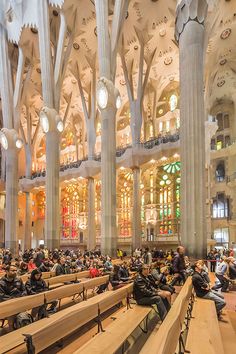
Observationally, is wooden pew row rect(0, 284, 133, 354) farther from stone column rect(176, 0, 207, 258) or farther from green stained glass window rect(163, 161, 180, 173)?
green stained glass window rect(163, 161, 180, 173)

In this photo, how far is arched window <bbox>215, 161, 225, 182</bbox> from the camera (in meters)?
32.7

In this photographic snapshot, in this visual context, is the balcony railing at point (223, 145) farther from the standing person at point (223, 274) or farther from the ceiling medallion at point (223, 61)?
the standing person at point (223, 274)

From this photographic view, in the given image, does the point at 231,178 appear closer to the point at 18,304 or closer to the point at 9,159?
the point at 9,159

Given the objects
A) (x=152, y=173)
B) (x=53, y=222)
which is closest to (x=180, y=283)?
(x=53, y=222)

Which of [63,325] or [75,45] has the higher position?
[75,45]

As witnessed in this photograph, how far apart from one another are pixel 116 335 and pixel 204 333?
40.9 inches

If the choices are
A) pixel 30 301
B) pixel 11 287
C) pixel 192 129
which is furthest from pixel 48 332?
pixel 192 129

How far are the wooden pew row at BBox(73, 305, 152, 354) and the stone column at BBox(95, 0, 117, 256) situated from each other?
11830mm

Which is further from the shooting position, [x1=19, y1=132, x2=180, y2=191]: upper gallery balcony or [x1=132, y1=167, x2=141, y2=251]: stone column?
[x1=132, y1=167, x2=141, y2=251]: stone column

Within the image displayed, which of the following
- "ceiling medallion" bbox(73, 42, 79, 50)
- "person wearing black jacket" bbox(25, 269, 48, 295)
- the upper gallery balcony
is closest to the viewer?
"person wearing black jacket" bbox(25, 269, 48, 295)

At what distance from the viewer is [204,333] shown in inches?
154

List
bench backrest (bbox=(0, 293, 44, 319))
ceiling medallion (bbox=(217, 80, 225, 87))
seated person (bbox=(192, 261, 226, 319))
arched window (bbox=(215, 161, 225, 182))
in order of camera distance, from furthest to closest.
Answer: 1. arched window (bbox=(215, 161, 225, 182))
2. ceiling medallion (bbox=(217, 80, 225, 87))
3. seated person (bbox=(192, 261, 226, 319))
4. bench backrest (bbox=(0, 293, 44, 319))

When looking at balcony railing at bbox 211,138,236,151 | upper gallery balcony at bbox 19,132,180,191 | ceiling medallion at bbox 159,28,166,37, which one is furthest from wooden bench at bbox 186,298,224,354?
balcony railing at bbox 211,138,236,151

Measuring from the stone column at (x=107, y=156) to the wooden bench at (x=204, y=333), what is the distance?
1206cm
